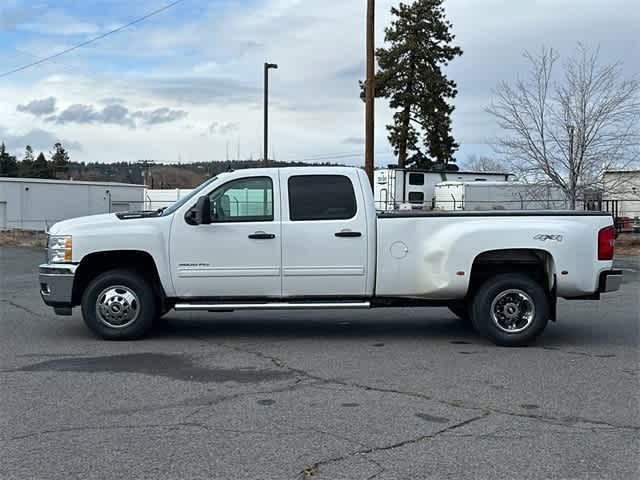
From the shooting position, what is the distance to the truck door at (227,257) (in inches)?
353

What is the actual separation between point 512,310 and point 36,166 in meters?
106

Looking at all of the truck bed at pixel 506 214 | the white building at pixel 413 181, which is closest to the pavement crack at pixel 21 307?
the truck bed at pixel 506 214

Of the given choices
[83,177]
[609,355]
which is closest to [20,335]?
[609,355]

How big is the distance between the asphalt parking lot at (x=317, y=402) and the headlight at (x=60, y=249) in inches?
39.6

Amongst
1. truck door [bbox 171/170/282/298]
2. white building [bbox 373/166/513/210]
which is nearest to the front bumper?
truck door [bbox 171/170/282/298]

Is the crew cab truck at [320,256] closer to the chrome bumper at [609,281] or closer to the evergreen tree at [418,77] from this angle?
the chrome bumper at [609,281]

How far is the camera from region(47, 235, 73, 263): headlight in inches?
356

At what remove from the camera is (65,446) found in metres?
5.34

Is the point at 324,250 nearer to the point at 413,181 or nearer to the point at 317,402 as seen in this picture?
the point at 317,402

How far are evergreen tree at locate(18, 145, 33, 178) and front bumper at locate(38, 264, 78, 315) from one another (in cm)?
10127

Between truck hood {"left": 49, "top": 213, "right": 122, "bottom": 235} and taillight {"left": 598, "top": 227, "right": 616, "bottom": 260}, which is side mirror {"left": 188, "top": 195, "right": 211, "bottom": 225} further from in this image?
taillight {"left": 598, "top": 227, "right": 616, "bottom": 260}

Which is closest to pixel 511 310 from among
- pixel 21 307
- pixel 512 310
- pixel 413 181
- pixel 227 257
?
pixel 512 310

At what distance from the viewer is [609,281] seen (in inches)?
352

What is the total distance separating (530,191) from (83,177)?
9826 cm
